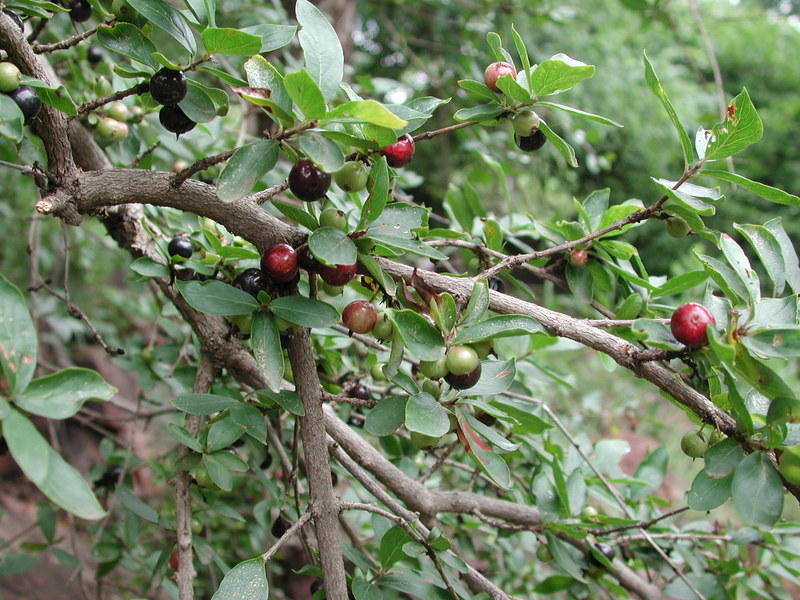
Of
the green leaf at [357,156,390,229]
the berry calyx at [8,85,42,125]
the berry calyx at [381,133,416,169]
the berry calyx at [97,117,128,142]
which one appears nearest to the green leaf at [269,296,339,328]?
the green leaf at [357,156,390,229]

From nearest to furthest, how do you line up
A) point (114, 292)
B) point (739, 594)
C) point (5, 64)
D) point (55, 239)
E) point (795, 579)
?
point (5, 64) < point (795, 579) < point (739, 594) < point (55, 239) < point (114, 292)

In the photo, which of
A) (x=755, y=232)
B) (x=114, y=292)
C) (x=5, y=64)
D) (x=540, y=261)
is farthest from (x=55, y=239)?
(x=755, y=232)

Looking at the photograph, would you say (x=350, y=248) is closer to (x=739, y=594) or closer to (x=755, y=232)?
(x=755, y=232)

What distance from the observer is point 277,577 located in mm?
2559

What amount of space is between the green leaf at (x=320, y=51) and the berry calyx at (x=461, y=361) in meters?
0.37

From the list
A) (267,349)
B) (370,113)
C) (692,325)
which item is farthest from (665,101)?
(267,349)

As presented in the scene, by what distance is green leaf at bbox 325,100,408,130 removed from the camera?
0.67m

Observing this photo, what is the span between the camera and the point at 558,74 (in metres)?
0.82

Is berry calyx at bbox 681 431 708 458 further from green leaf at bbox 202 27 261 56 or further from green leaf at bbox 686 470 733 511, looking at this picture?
green leaf at bbox 202 27 261 56

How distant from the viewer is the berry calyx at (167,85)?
32.0 inches

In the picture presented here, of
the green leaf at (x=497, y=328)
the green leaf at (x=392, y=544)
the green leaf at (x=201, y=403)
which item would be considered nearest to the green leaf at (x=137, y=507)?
the green leaf at (x=201, y=403)

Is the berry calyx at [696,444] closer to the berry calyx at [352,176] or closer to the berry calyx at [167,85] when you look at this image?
the berry calyx at [352,176]

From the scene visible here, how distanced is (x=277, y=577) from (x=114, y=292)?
2214 mm

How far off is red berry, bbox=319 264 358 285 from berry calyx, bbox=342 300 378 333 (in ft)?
0.16
